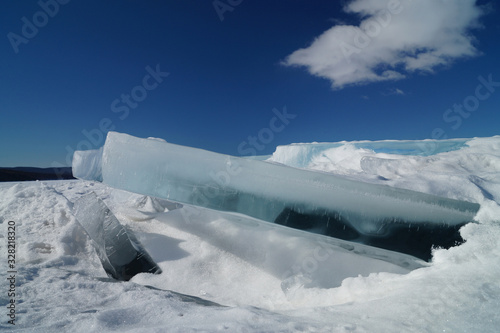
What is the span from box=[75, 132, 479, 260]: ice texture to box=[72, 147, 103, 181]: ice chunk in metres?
0.88

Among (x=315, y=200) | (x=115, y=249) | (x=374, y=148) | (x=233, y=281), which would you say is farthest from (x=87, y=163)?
(x=374, y=148)

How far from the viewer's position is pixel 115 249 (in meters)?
2.14

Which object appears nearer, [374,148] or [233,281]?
[233,281]

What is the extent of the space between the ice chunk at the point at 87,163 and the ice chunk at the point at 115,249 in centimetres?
45

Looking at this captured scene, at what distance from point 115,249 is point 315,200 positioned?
1.66m

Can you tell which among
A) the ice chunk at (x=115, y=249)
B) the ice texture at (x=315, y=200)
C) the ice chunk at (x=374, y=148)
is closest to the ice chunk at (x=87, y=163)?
the ice chunk at (x=115, y=249)

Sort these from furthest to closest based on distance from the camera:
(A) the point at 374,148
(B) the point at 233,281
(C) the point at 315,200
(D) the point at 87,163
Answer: (A) the point at 374,148, (D) the point at 87,163, (B) the point at 233,281, (C) the point at 315,200

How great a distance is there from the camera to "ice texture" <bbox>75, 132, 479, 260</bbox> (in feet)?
6.25

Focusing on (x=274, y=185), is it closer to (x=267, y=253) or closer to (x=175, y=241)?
(x=267, y=253)

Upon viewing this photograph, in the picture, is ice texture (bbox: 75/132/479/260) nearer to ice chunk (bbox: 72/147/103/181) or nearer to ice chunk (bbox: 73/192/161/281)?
ice chunk (bbox: 73/192/161/281)

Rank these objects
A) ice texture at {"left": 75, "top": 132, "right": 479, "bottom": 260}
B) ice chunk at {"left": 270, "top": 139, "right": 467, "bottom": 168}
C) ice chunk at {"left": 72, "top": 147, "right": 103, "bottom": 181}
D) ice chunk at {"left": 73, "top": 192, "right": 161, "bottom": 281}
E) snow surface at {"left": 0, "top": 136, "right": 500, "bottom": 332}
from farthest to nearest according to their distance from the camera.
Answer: ice chunk at {"left": 270, "top": 139, "right": 467, "bottom": 168}
ice chunk at {"left": 72, "top": 147, "right": 103, "bottom": 181}
ice chunk at {"left": 73, "top": 192, "right": 161, "bottom": 281}
ice texture at {"left": 75, "top": 132, "right": 479, "bottom": 260}
snow surface at {"left": 0, "top": 136, "right": 500, "bottom": 332}

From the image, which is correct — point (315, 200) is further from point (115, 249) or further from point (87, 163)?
point (87, 163)

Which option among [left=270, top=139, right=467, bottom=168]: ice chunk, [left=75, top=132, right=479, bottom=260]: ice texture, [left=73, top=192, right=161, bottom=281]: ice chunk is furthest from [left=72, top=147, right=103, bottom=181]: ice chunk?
[left=270, top=139, right=467, bottom=168]: ice chunk

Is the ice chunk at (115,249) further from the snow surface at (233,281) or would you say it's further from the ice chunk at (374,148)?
the ice chunk at (374,148)
